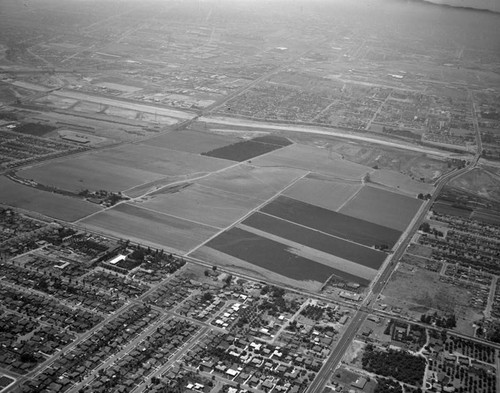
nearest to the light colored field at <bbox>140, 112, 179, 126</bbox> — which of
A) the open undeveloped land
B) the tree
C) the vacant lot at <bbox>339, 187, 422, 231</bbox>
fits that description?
the open undeveloped land

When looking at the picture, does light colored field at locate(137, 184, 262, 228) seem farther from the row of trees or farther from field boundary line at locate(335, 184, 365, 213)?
the row of trees

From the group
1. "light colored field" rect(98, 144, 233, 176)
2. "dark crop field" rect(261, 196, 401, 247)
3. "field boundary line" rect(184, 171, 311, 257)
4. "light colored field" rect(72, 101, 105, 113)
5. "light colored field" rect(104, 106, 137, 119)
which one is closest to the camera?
"field boundary line" rect(184, 171, 311, 257)

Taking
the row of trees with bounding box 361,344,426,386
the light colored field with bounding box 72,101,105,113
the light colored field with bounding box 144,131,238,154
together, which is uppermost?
the light colored field with bounding box 72,101,105,113

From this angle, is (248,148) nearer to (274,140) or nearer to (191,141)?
→ (274,140)

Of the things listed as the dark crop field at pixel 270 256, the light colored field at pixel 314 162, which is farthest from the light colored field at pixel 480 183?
the dark crop field at pixel 270 256

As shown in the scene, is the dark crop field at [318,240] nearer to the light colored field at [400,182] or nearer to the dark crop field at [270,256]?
the dark crop field at [270,256]

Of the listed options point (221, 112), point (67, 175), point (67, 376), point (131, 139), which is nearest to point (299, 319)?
point (67, 376)

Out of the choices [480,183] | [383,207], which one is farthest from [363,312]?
[480,183]
